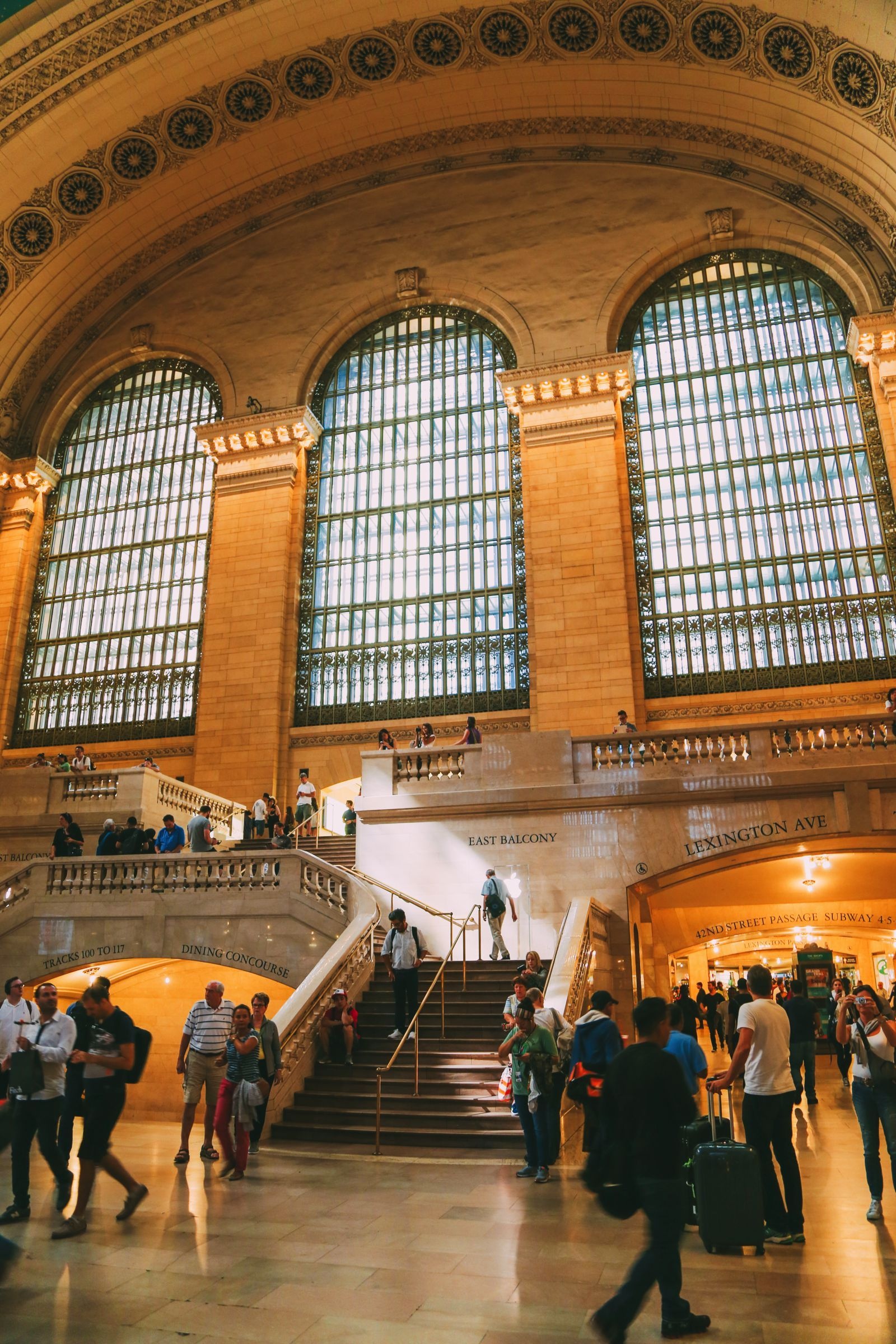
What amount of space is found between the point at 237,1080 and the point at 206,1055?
3.10 feet

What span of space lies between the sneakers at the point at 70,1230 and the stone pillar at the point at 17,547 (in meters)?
21.0

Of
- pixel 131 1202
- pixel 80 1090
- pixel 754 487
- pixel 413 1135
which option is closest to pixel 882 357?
pixel 754 487

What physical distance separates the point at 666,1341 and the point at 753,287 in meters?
23.4

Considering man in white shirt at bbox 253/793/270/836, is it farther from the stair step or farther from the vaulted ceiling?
the vaulted ceiling

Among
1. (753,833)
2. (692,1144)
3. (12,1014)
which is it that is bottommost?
(692,1144)

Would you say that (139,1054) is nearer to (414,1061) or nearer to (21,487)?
(414,1061)

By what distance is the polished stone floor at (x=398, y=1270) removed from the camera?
14.5ft

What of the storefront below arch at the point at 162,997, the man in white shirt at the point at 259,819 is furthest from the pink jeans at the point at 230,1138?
the man in white shirt at the point at 259,819

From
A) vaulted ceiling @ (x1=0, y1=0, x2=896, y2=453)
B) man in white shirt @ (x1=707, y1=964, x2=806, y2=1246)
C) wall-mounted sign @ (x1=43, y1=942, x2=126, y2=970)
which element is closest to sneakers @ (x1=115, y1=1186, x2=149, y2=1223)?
man in white shirt @ (x1=707, y1=964, x2=806, y2=1246)

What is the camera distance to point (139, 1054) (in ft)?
21.6

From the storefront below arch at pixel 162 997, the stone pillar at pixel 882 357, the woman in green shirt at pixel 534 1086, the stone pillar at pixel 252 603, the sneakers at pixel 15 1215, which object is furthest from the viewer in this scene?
the stone pillar at pixel 252 603

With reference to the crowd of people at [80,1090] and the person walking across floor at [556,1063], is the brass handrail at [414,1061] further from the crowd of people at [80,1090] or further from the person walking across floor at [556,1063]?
the person walking across floor at [556,1063]

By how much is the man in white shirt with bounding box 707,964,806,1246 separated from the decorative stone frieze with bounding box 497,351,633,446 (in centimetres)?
1812

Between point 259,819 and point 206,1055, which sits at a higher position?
point 259,819
